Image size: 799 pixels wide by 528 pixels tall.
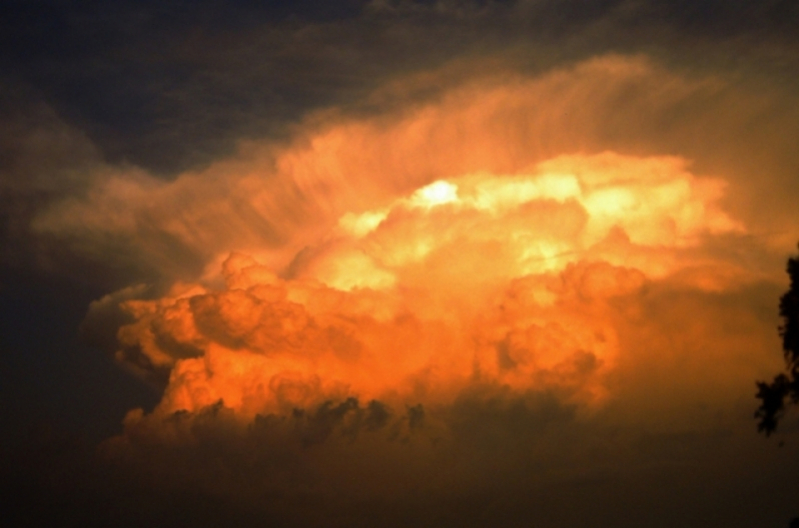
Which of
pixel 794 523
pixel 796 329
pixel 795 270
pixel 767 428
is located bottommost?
pixel 794 523

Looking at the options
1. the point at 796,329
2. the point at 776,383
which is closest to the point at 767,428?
the point at 776,383

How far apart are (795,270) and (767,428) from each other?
394 inches

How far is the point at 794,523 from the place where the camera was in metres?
50.1

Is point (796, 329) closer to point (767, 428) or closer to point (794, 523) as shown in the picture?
point (767, 428)

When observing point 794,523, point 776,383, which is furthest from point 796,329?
point 794,523

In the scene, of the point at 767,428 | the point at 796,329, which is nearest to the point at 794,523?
the point at 767,428

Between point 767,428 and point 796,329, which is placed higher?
point 796,329

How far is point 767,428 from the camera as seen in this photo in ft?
168

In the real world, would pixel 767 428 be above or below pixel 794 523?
above

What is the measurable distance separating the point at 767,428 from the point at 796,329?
6402 millimetres

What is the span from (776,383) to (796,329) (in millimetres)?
3544

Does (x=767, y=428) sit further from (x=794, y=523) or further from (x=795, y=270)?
(x=795, y=270)

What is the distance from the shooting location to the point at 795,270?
51719 mm

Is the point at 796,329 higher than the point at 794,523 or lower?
higher
